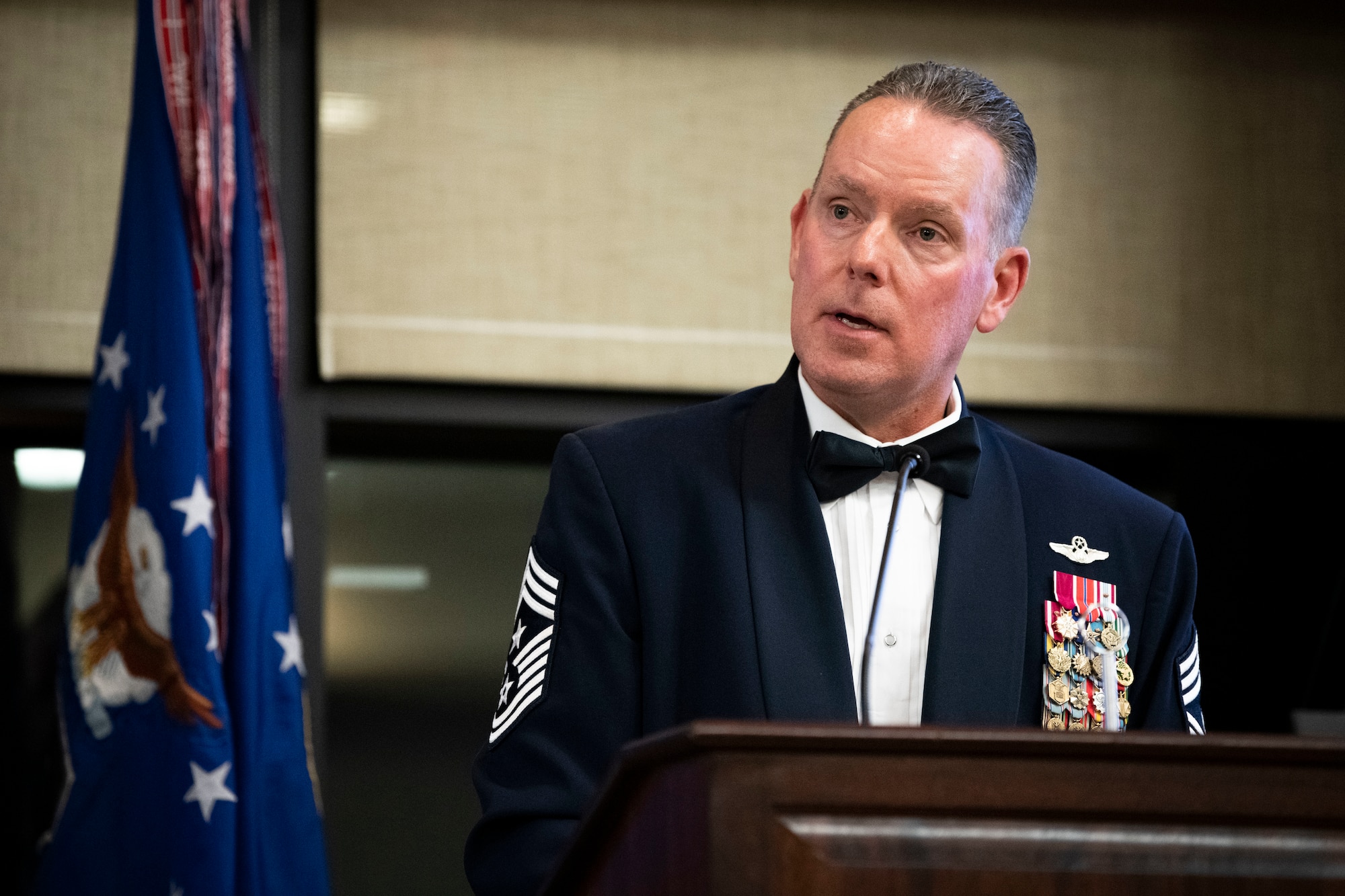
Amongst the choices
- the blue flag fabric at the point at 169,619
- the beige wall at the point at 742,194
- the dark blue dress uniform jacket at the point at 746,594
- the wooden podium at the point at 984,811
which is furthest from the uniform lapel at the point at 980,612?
the beige wall at the point at 742,194

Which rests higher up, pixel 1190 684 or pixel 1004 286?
pixel 1004 286

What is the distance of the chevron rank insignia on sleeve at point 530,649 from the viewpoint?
135 cm

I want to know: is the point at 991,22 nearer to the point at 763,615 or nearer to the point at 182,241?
the point at 182,241

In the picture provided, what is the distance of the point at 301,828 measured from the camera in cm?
225

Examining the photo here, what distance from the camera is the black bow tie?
1.49 metres

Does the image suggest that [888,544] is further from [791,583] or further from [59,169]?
[59,169]

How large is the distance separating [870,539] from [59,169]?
81.9 inches

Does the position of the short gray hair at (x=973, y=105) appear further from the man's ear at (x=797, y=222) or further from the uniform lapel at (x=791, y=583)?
the uniform lapel at (x=791, y=583)

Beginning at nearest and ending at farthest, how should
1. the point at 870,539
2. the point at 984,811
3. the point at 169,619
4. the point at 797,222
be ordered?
the point at 984,811, the point at 870,539, the point at 797,222, the point at 169,619

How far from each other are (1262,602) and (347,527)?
1.97m

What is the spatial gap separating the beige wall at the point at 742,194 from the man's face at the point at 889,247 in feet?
4.83

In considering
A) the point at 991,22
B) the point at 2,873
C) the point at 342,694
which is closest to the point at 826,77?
the point at 991,22

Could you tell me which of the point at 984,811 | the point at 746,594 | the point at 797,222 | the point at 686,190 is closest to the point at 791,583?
the point at 746,594

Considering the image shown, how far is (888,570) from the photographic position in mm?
1475
